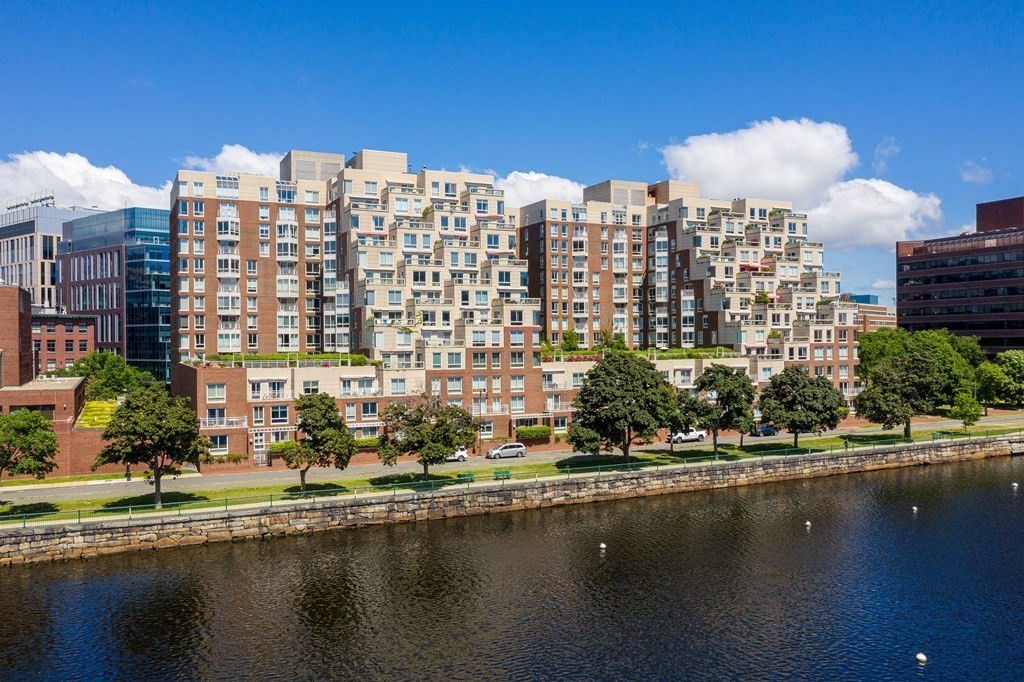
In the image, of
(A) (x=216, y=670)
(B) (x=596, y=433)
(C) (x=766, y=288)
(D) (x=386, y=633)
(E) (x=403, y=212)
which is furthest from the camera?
(C) (x=766, y=288)

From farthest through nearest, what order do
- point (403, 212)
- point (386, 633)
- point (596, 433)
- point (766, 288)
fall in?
point (766, 288)
point (403, 212)
point (596, 433)
point (386, 633)

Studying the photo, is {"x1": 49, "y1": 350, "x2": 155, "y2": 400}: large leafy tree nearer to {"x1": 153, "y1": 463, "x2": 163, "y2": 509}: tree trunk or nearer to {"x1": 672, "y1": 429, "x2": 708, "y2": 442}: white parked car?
{"x1": 153, "y1": 463, "x2": 163, "y2": 509}: tree trunk

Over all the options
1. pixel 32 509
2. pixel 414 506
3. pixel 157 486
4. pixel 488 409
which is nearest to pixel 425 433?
pixel 414 506

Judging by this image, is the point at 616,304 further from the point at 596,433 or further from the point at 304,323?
the point at 596,433

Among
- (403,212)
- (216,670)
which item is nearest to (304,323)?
(403,212)

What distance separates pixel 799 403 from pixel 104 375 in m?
116

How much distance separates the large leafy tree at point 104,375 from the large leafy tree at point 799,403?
330 feet

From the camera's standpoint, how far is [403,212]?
132 m

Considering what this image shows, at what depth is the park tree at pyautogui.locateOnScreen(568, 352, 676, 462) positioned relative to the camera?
92.4m

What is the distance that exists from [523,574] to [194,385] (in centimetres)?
5470

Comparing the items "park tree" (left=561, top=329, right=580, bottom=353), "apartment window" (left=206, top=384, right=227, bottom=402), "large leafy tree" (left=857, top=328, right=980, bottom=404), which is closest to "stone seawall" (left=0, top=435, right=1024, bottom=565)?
"apartment window" (left=206, top=384, right=227, bottom=402)

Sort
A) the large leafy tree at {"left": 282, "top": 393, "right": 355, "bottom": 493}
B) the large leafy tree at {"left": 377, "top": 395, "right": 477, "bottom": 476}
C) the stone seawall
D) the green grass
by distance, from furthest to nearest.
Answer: the green grass, the large leafy tree at {"left": 377, "top": 395, "right": 477, "bottom": 476}, the large leafy tree at {"left": 282, "top": 393, "right": 355, "bottom": 493}, the stone seawall

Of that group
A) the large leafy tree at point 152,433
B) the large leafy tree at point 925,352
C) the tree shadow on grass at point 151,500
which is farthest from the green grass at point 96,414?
the large leafy tree at point 925,352

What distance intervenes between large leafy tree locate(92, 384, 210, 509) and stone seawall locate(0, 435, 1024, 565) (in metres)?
5.20
